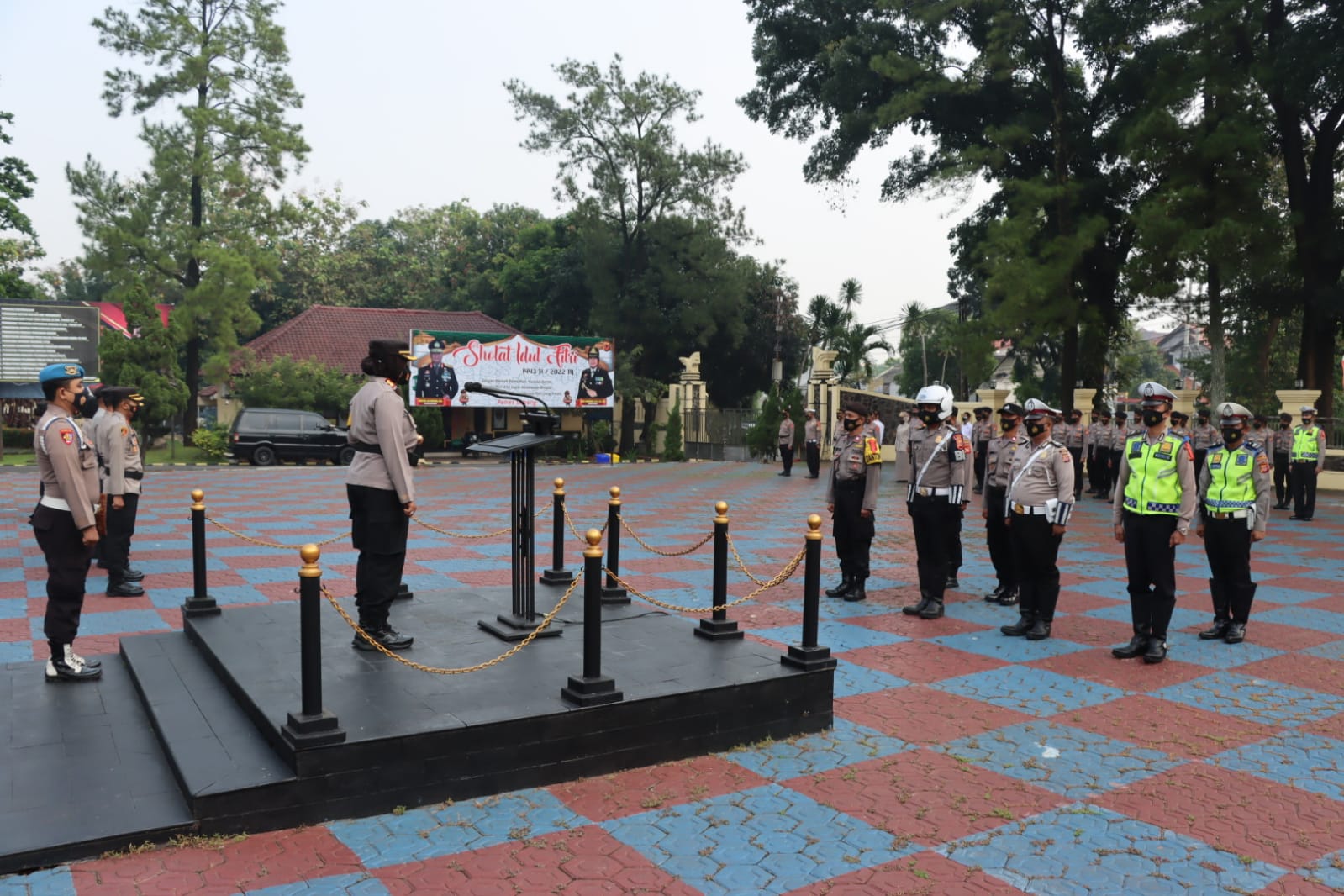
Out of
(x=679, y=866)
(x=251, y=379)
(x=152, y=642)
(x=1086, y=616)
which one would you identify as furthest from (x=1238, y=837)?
(x=251, y=379)

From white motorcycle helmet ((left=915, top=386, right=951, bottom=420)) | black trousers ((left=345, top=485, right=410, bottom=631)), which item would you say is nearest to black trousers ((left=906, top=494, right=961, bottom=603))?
white motorcycle helmet ((left=915, top=386, right=951, bottom=420))

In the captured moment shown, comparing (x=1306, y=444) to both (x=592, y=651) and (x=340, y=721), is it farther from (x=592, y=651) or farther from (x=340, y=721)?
(x=340, y=721)

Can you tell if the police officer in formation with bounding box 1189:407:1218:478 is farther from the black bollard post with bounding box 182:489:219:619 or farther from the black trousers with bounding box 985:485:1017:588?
the black bollard post with bounding box 182:489:219:619

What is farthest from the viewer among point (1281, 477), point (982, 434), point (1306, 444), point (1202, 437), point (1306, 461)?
point (982, 434)

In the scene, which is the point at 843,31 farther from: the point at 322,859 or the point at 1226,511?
the point at 322,859

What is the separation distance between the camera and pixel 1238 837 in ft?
13.6

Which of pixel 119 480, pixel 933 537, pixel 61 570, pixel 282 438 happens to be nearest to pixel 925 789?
pixel 933 537

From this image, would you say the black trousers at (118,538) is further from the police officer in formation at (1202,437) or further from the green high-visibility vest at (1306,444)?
the green high-visibility vest at (1306,444)

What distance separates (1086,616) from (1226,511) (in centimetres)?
156

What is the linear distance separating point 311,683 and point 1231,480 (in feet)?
22.0

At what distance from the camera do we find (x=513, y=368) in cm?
3200

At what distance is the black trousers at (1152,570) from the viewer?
22.6ft

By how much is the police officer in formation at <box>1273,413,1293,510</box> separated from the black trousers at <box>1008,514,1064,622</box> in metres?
12.2

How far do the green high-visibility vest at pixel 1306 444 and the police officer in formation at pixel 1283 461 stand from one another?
0.80 m
